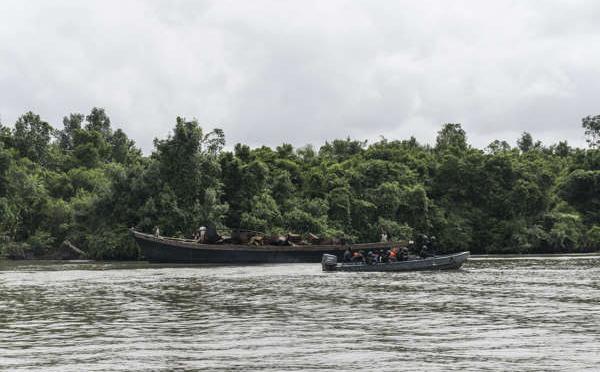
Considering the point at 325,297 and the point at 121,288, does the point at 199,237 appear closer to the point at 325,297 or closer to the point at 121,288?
the point at 121,288

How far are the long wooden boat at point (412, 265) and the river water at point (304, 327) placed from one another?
1187cm

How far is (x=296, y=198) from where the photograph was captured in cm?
8369

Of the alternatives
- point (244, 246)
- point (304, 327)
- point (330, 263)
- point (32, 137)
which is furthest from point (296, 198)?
point (304, 327)

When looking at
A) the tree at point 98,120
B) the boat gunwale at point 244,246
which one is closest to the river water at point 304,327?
the boat gunwale at point 244,246

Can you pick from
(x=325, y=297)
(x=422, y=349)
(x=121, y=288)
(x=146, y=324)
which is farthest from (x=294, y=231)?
(x=422, y=349)

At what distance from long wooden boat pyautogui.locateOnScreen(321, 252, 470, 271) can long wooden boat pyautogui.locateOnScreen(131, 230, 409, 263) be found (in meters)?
12.8

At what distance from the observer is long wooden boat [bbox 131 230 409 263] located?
6194cm

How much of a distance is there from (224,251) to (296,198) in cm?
2276

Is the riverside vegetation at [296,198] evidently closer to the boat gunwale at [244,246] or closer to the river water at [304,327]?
the boat gunwale at [244,246]

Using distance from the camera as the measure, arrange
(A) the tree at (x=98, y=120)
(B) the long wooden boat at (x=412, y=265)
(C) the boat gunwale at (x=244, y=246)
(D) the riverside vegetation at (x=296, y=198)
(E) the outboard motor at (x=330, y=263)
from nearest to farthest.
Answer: (B) the long wooden boat at (x=412, y=265) → (E) the outboard motor at (x=330, y=263) → (C) the boat gunwale at (x=244, y=246) → (D) the riverside vegetation at (x=296, y=198) → (A) the tree at (x=98, y=120)

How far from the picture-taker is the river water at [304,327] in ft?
47.4

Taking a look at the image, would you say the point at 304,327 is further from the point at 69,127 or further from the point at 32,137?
the point at 69,127

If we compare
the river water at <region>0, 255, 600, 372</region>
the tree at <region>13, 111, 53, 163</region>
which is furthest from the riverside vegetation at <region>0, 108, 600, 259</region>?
the river water at <region>0, 255, 600, 372</region>

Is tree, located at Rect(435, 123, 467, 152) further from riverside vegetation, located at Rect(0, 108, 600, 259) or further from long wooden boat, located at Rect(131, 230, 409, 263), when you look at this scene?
long wooden boat, located at Rect(131, 230, 409, 263)
